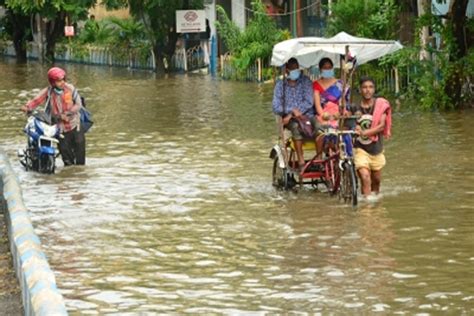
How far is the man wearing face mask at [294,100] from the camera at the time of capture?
15.3 m

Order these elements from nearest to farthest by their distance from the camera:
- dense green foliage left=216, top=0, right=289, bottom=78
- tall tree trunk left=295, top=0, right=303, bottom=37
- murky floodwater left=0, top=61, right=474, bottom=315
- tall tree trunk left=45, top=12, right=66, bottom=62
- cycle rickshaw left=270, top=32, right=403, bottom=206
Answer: murky floodwater left=0, top=61, right=474, bottom=315 → cycle rickshaw left=270, top=32, right=403, bottom=206 → dense green foliage left=216, top=0, right=289, bottom=78 → tall tree trunk left=295, top=0, right=303, bottom=37 → tall tree trunk left=45, top=12, right=66, bottom=62

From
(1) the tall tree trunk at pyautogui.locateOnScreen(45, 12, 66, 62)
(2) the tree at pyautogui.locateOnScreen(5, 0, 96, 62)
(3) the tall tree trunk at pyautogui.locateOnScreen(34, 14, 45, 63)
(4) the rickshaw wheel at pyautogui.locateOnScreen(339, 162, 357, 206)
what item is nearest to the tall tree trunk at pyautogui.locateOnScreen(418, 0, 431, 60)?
(4) the rickshaw wheel at pyautogui.locateOnScreen(339, 162, 357, 206)

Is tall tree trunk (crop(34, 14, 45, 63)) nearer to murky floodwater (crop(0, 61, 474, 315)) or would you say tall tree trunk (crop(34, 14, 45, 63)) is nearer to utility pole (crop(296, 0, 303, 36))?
utility pole (crop(296, 0, 303, 36))

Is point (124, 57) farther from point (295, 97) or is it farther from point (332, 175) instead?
point (332, 175)

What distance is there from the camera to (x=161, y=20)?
45844 mm

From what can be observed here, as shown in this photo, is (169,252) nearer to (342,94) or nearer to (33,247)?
(33,247)

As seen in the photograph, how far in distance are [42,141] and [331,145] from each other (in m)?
4.66

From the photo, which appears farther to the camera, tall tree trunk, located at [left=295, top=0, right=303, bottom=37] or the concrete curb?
tall tree trunk, located at [left=295, top=0, right=303, bottom=37]

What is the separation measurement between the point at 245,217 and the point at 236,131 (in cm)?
961

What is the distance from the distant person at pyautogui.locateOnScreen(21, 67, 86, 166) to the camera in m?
18.0

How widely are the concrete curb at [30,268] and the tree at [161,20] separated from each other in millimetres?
33039

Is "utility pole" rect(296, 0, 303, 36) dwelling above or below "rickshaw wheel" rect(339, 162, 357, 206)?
above

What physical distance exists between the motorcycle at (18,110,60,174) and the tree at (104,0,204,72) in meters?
27.1

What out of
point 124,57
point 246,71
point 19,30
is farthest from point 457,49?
point 19,30
